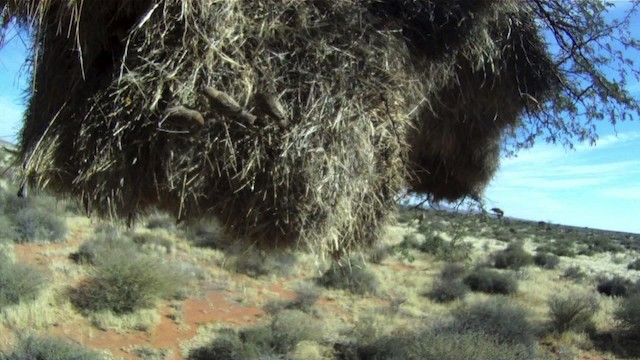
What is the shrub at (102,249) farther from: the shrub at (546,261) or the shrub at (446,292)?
the shrub at (546,261)

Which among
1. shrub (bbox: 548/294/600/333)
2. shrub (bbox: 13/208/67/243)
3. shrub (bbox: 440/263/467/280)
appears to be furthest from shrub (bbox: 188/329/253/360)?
shrub (bbox: 440/263/467/280)

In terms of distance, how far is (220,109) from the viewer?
218 centimetres

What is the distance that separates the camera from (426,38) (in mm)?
2969

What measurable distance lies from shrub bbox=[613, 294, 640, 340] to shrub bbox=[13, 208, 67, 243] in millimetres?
15741

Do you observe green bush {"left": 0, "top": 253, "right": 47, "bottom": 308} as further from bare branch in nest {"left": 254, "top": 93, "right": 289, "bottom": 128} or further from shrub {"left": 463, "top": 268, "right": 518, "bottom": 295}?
shrub {"left": 463, "top": 268, "right": 518, "bottom": 295}

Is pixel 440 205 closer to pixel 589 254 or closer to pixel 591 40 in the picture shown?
pixel 591 40

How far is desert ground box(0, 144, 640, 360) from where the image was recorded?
Answer: 10844mm

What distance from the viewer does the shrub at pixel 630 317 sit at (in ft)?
46.6

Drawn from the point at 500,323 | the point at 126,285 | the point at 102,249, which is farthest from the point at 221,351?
the point at 500,323

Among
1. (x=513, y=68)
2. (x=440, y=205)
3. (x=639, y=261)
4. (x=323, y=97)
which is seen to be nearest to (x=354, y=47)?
(x=323, y=97)

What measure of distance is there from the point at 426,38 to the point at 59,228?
17.1m

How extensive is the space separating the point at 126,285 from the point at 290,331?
3.86 metres

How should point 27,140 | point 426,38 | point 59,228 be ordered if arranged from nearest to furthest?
point 27,140, point 426,38, point 59,228

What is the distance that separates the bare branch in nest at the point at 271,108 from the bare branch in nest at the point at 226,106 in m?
0.06
